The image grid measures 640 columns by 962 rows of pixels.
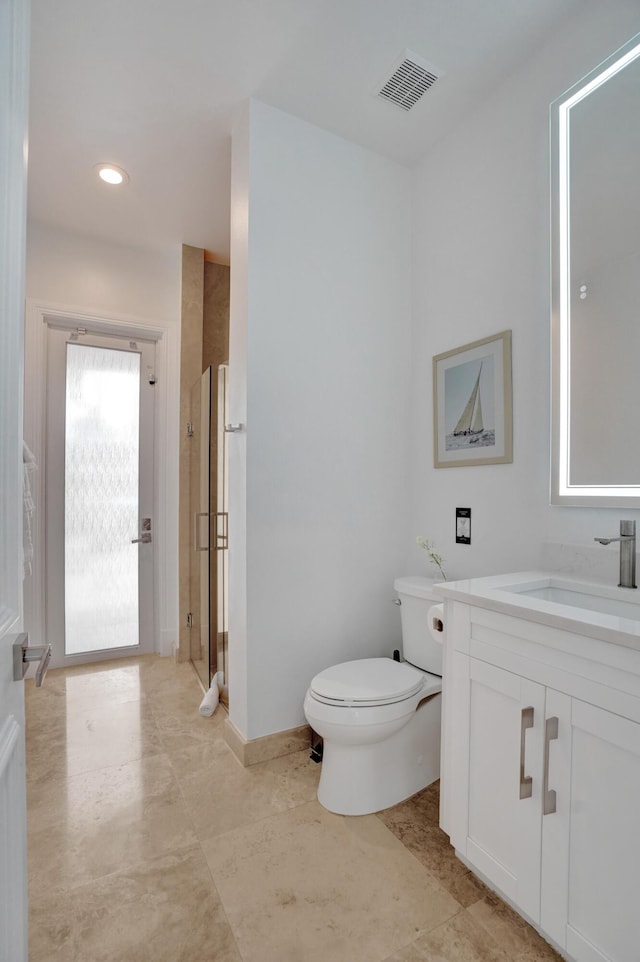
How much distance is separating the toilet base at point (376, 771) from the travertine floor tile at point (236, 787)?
13cm

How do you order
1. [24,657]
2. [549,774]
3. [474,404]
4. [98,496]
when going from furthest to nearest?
[98,496], [474,404], [549,774], [24,657]

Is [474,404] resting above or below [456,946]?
above

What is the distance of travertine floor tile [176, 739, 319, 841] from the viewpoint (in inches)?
63.6

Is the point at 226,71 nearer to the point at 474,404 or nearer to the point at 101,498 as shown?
the point at 474,404

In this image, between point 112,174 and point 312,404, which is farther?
point 112,174

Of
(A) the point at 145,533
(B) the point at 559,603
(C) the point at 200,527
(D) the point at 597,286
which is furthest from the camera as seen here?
(A) the point at 145,533

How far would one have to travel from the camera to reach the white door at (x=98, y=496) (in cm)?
291

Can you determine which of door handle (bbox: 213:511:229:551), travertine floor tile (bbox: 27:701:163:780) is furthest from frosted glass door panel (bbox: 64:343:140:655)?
door handle (bbox: 213:511:229:551)

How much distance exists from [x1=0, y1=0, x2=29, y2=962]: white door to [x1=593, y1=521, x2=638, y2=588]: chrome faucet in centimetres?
150

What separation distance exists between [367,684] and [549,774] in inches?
28.2

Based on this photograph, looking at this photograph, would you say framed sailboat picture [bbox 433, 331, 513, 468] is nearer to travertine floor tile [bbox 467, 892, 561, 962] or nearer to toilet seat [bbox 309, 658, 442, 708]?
toilet seat [bbox 309, 658, 442, 708]

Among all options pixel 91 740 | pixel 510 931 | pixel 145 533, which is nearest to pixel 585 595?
pixel 510 931

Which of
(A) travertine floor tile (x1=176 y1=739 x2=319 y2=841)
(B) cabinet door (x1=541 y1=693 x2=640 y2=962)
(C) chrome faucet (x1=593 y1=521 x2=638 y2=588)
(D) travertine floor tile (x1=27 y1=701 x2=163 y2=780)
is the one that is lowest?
(D) travertine floor tile (x1=27 y1=701 x2=163 y2=780)

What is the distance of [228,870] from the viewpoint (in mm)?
1389
